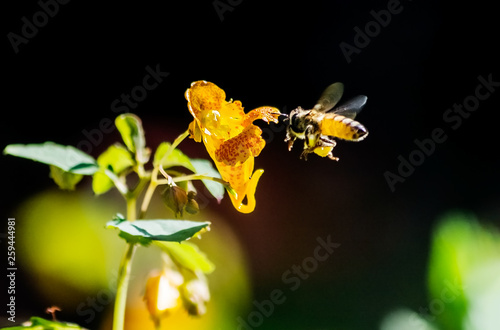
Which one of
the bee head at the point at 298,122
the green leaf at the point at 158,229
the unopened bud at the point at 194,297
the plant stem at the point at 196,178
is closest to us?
the green leaf at the point at 158,229

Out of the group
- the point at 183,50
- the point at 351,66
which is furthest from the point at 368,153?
the point at 183,50

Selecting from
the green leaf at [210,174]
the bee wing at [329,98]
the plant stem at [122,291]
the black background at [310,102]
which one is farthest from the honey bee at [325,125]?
the black background at [310,102]

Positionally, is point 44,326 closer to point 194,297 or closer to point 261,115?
point 194,297

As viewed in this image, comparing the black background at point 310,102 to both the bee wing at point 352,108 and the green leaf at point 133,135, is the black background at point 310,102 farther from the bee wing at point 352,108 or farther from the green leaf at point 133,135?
the green leaf at point 133,135

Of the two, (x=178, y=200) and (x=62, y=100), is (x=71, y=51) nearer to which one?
(x=62, y=100)

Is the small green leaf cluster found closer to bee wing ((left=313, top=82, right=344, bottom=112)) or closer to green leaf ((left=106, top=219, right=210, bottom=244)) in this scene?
green leaf ((left=106, top=219, right=210, bottom=244))

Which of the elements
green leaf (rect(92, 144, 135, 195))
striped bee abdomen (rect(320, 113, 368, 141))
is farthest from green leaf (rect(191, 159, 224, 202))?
striped bee abdomen (rect(320, 113, 368, 141))

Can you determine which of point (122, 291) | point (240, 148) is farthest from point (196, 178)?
point (122, 291)
